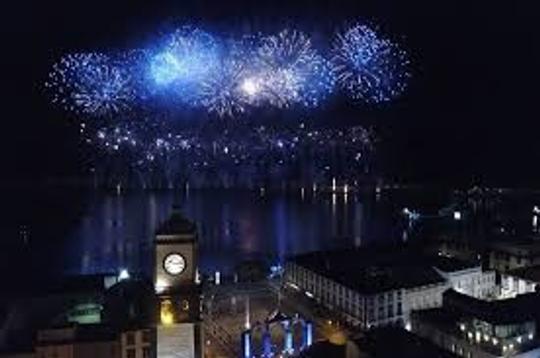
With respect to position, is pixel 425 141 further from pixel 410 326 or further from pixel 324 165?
pixel 410 326

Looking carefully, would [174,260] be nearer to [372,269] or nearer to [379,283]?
[379,283]

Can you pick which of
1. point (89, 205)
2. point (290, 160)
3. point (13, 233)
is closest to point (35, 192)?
point (89, 205)

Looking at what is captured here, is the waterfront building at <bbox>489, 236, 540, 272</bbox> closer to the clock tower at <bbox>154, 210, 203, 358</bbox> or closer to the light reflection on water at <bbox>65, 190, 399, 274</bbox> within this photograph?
the light reflection on water at <bbox>65, 190, 399, 274</bbox>

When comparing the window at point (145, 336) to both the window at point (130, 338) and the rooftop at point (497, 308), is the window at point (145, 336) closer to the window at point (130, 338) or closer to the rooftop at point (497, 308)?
the window at point (130, 338)

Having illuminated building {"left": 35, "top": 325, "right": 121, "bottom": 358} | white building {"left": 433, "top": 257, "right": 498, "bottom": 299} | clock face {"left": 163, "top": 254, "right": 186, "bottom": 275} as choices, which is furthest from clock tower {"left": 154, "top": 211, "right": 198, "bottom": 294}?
white building {"left": 433, "top": 257, "right": 498, "bottom": 299}

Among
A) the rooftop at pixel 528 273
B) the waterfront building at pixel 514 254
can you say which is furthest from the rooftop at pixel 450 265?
the waterfront building at pixel 514 254

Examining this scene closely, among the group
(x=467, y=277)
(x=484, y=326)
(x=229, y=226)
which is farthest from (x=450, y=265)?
(x=229, y=226)
